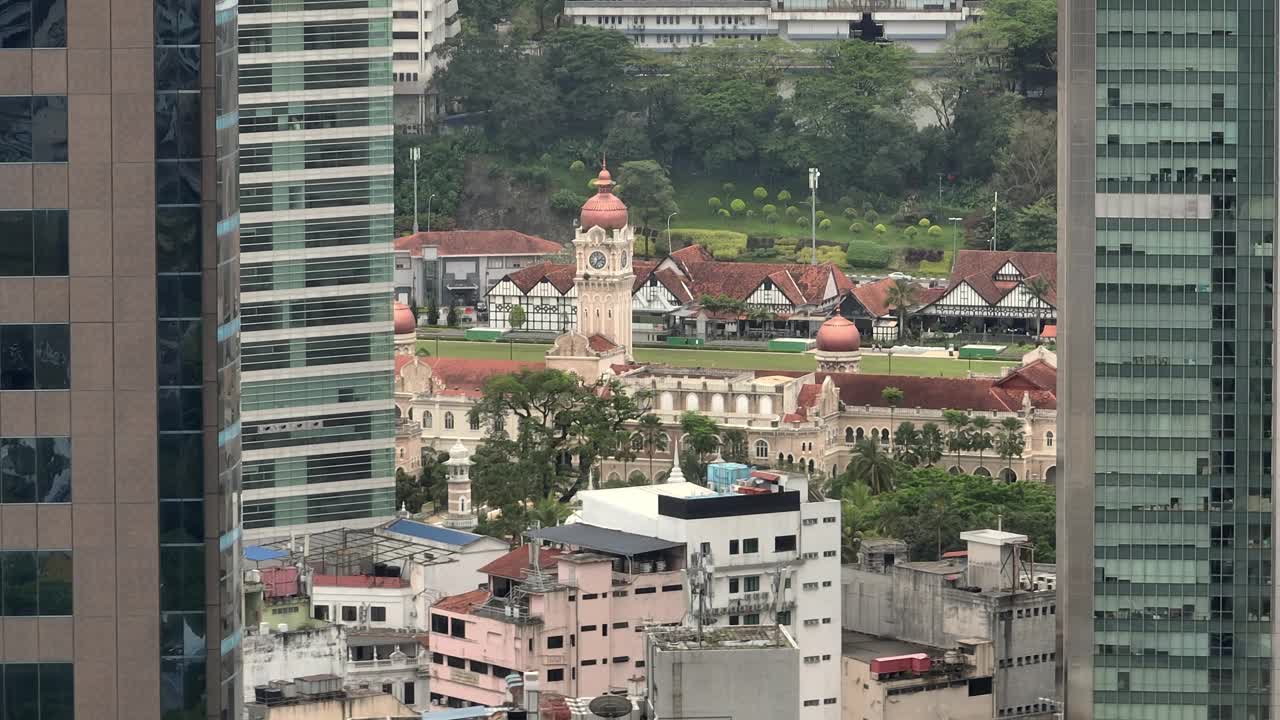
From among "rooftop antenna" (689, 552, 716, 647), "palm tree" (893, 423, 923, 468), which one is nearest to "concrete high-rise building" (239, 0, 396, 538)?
"palm tree" (893, 423, 923, 468)

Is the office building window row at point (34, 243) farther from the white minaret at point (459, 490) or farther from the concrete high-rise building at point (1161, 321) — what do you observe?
the white minaret at point (459, 490)

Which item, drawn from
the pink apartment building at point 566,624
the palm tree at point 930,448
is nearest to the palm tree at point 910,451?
the palm tree at point 930,448

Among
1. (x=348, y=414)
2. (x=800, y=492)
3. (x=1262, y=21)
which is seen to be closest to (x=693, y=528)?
(x=800, y=492)

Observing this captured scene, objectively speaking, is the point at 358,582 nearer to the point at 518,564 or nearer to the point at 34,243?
the point at 518,564

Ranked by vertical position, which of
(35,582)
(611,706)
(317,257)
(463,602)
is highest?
(317,257)

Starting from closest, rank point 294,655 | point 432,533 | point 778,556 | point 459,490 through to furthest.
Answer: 1. point 294,655
2. point 778,556
3. point 432,533
4. point 459,490

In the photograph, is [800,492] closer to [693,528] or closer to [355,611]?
[693,528]

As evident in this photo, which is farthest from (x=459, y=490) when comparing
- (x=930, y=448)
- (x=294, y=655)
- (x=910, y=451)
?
(x=294, y=655)

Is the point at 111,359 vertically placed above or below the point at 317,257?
below
